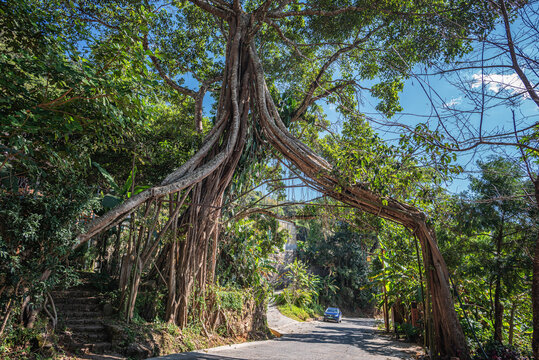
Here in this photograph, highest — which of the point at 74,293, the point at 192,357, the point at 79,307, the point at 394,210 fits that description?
the point at 394,210

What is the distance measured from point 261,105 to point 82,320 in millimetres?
4519

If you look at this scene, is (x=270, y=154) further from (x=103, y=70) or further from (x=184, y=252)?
(x=103, y=70)

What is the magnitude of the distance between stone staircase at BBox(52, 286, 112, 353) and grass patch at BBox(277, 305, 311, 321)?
46.4 ft

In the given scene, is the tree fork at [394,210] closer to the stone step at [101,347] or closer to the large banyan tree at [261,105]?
the large banyan tree at [261,105]

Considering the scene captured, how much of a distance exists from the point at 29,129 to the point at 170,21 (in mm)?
6741

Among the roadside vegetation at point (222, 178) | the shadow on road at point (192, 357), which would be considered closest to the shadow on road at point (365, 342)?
the roadside vegetation at point (222, 178)

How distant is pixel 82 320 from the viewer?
4953mm

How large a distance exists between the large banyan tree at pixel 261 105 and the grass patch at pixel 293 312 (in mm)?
13339

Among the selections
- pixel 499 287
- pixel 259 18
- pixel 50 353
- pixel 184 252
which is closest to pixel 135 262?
pixel 184 252

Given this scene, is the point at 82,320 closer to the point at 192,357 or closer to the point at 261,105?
the point at 192,357

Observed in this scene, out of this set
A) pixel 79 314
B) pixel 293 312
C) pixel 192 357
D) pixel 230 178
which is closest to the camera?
pixel 192 357

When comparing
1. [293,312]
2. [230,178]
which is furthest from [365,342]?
[293,312]

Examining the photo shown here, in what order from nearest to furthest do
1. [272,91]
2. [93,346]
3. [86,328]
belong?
[93,346] < [86,328] < [272,91]

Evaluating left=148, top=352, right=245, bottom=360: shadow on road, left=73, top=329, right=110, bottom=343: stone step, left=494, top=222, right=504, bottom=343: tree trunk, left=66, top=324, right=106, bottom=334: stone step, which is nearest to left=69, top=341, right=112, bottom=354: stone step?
left=73, top=329, right=110, bottom=343: stone step
